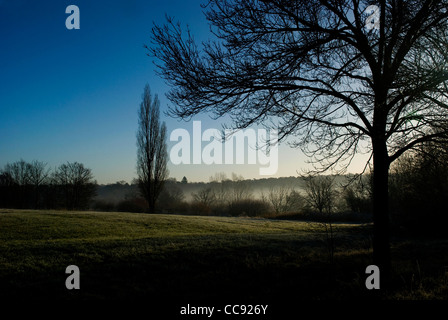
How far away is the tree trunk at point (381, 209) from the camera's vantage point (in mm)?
5523

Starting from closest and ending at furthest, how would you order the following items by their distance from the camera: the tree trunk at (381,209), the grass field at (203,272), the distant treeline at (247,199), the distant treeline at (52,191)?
the grass field at (203,272)
the tree trunk at (381,209)
the distant treeline at (247,199)
the distant treeline at (52,191)

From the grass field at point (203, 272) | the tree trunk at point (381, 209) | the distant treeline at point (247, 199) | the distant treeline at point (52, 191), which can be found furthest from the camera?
the distant treeline at point (52, 191)

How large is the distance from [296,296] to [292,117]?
3521mm

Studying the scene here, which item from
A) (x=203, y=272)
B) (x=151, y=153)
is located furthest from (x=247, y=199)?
(x=203, y=272)

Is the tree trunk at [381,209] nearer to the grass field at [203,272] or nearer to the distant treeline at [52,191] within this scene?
the grass field at [203,272]

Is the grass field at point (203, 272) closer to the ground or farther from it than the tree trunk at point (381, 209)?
closer to the ground

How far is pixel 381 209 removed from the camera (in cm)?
554

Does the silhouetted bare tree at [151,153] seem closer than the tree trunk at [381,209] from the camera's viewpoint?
No

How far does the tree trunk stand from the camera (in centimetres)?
552

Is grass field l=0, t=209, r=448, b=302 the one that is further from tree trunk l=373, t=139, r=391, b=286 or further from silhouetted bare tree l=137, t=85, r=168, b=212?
silhouetted bare tree l=137, t=85, r=168, b=212

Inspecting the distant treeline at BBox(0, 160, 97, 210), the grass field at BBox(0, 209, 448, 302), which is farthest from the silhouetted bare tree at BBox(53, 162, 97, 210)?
the grass field at BBox(0, 209, 448, 302)

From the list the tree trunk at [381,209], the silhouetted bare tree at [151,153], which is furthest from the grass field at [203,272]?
the silhouetted bare tree at [151,153]

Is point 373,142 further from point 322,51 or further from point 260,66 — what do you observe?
point 260,66

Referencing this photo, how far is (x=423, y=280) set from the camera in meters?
5.59
